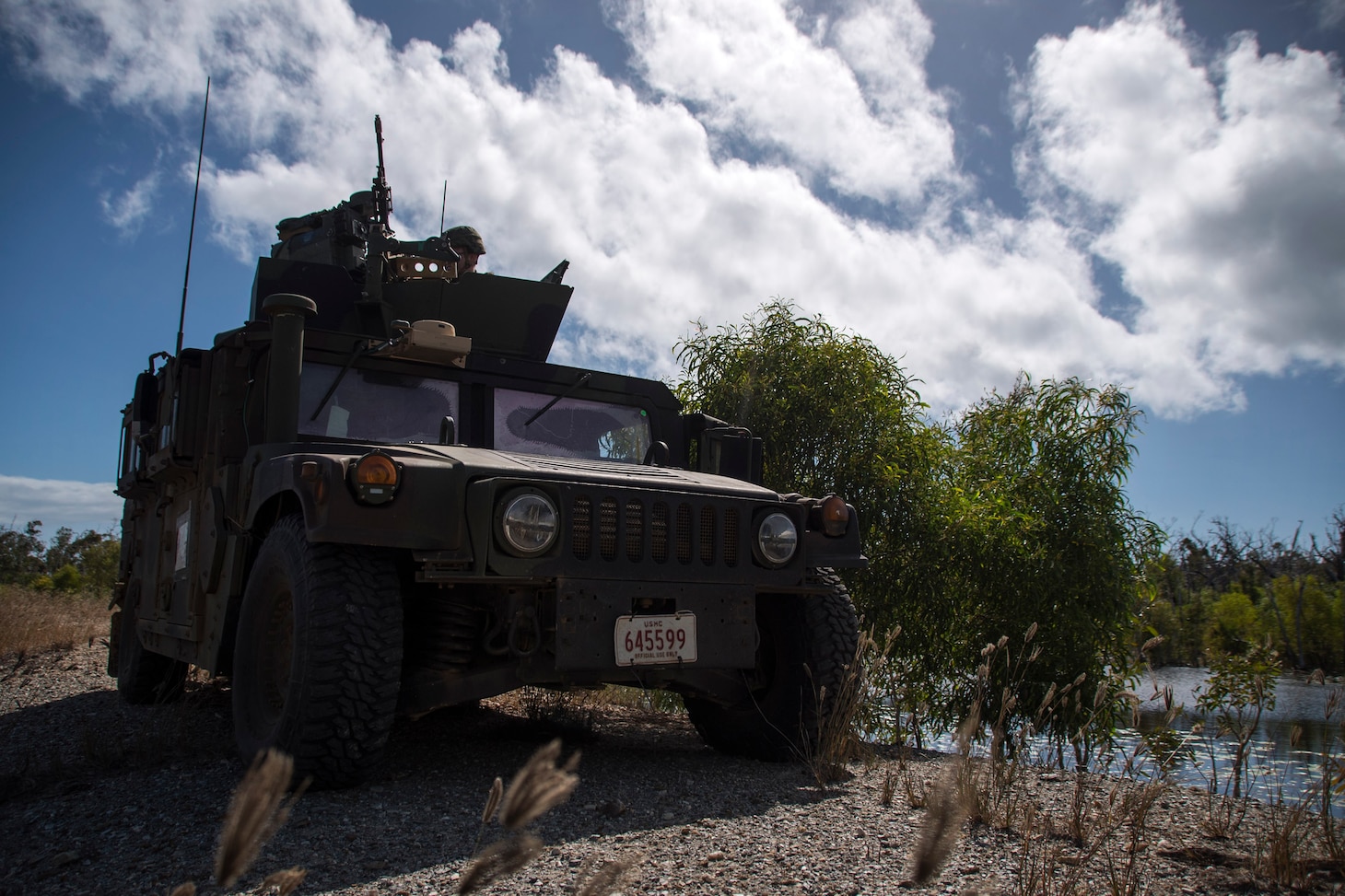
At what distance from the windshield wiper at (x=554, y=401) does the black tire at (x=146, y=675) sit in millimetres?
2889

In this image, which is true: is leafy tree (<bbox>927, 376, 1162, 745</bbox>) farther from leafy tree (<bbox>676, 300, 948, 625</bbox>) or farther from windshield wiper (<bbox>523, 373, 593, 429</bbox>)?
windshield wiper (<bbox>523, 373, 593, 429</bbox>)

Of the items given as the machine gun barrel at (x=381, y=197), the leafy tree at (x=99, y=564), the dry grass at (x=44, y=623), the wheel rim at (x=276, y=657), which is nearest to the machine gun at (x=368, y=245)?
the machine gun barrel at (x=381, y=197)

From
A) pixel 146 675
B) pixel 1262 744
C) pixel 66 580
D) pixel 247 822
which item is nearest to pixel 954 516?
pixel 1262 744

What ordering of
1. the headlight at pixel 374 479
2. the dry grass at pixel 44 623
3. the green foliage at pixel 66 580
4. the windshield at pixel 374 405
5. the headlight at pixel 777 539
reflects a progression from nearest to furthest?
the headlight at pixel 374 479, the headlight at pixel 777 539, the windshield at pixel 374 405, the dry grass at pixel 44 623, the green foliage at pixel 66 580

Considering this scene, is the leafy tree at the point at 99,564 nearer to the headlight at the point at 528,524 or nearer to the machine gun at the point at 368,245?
the machine gun at the point at 368,245

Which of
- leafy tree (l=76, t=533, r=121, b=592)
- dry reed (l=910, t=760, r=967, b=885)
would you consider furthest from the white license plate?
leafy tree (l=76, t=533, r=121, b=592)

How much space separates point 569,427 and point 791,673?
1.66 meters

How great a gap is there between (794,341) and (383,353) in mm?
4184

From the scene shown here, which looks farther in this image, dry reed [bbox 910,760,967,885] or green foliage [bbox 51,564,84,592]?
green foliage [bbox 51,564,84,592]

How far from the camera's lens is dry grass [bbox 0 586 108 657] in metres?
10.2

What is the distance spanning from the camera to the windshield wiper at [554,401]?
491 cm

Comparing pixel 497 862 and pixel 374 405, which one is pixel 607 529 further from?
pixel 497 862

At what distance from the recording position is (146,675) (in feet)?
20.4

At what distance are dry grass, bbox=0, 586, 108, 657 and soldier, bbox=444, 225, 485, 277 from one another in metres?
6.63
